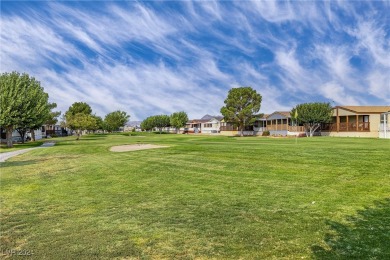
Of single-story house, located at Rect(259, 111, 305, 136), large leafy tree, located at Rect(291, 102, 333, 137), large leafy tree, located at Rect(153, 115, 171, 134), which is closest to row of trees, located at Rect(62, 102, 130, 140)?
large leafy tree, located at Rect(153, 115, 171, 134)

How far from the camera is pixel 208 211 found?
316 inches

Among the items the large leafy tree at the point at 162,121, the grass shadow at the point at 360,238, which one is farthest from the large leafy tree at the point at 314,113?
the large leafy tree at the point at 162,121

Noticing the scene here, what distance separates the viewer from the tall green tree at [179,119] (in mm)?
117750

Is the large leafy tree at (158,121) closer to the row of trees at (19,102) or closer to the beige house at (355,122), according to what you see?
the beige house at (355,122)

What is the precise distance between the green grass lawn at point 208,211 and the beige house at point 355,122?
43740mm

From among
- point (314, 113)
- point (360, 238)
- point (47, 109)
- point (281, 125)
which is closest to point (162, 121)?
point (281, 125)

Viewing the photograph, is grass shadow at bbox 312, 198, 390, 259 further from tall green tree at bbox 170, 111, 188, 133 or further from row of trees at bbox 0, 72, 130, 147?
tall green tree at bbox 170, 111, 188, 133

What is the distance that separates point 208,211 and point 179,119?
368 feet

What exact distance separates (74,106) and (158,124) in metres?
46.6

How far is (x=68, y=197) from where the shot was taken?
10.2 m

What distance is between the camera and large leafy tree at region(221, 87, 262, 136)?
72500 mm

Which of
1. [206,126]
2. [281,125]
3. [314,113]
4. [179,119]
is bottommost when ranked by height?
[281,125]

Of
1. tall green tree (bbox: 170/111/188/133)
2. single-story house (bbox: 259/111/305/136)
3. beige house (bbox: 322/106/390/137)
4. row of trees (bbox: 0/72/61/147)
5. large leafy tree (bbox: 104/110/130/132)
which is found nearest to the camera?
row of trees (bbox: 0/72/61/147)

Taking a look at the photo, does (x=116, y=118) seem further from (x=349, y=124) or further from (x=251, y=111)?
(x=349, y=124)
